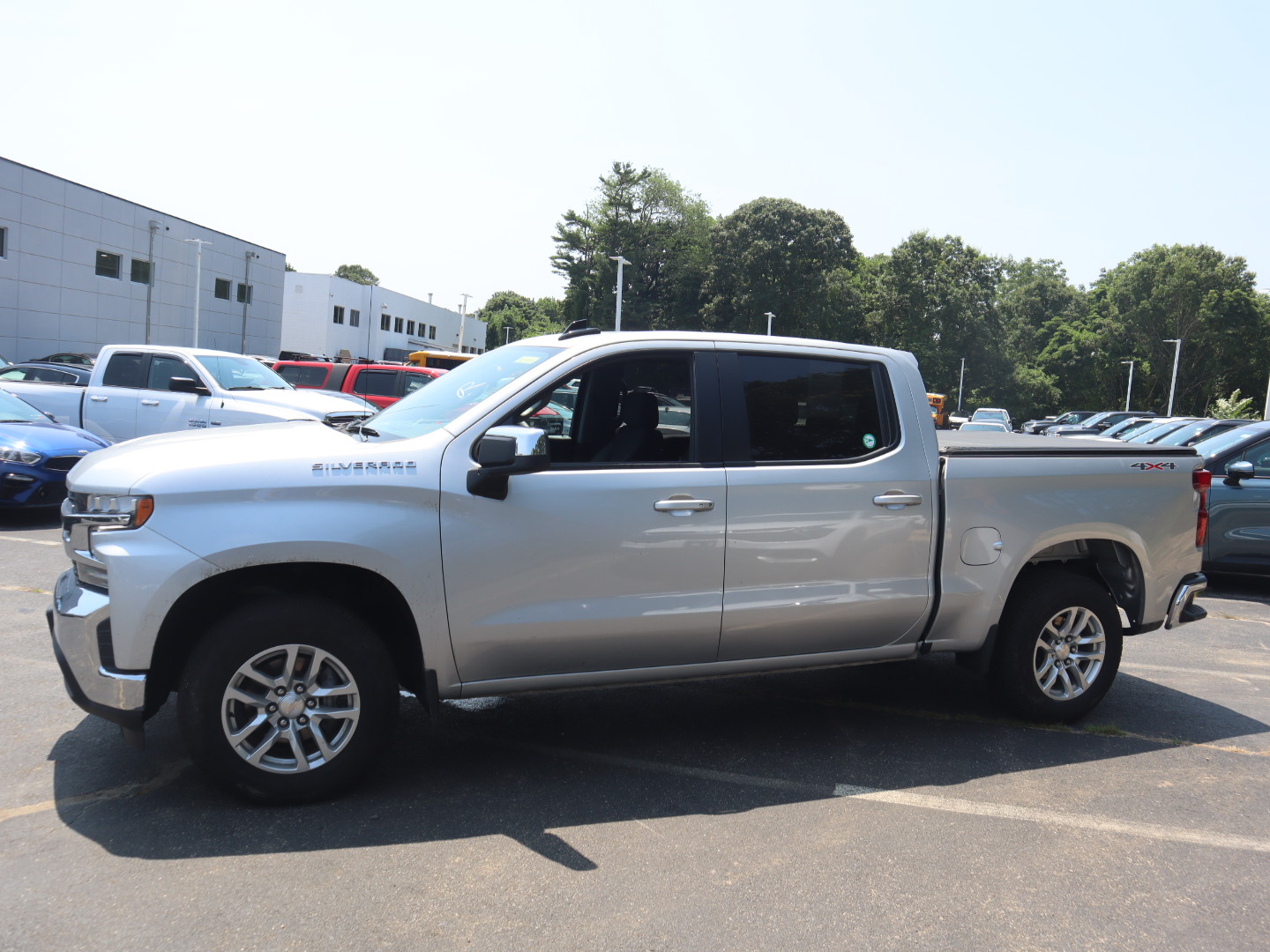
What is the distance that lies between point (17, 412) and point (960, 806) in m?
11.0

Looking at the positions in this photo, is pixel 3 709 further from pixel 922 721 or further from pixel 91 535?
pixel 922 721

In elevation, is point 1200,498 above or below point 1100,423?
below

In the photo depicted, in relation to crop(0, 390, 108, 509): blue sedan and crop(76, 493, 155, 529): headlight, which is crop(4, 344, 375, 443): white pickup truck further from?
crop(76, 493, 155, 529): headlight

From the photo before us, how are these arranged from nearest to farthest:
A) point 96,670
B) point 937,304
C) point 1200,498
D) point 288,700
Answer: point 96,670
point 288,700
point 1200,498
point 937,304

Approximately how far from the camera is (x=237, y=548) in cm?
362

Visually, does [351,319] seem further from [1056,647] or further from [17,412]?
[1056,647]

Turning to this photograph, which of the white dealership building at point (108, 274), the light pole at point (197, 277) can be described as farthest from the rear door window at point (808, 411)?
the light pole at point (197, 277)

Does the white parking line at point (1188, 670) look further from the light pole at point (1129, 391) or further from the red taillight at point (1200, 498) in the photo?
the light pole at point (1129, 391)

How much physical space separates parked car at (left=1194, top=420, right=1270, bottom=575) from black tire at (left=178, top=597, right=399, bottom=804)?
8318mm

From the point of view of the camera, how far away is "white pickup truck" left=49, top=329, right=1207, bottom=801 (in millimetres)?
3648

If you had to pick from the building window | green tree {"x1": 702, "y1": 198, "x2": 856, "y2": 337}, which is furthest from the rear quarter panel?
green tree {"x1": 702, "y1": 198, "x2": 856, "y2": 337}

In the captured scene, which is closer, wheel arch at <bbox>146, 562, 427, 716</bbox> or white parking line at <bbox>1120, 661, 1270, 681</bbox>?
wheel arch at <bbox>146, 562, 427, 716</bbox>

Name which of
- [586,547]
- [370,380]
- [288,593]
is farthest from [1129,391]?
[288,593]

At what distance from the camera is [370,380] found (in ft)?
60.1
